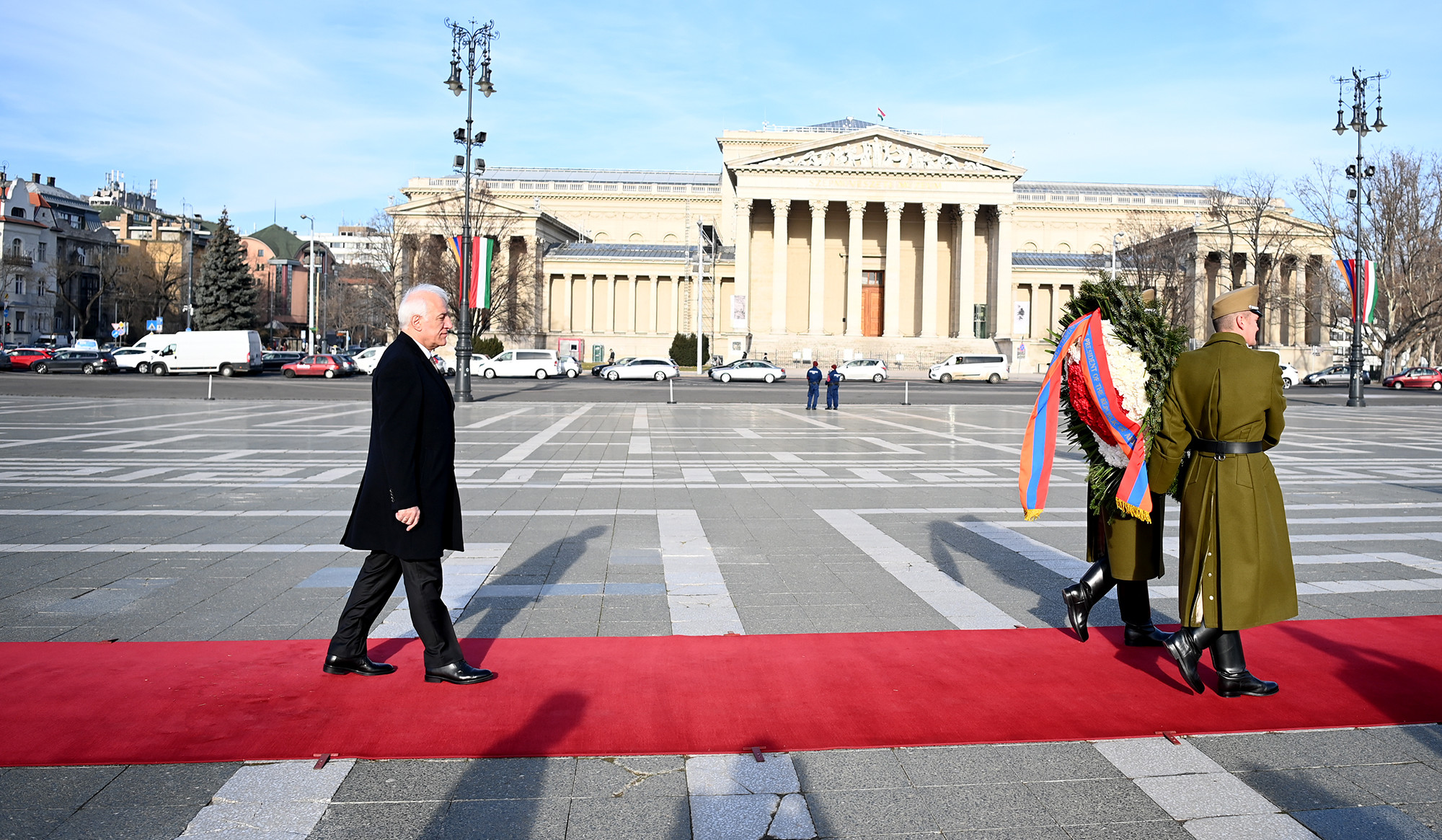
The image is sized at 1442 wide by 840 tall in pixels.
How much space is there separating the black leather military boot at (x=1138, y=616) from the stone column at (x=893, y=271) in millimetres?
69396

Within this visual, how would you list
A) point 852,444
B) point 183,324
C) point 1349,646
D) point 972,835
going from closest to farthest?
point 972,835 → point 1349,646 → point 852,444 → point 183,324

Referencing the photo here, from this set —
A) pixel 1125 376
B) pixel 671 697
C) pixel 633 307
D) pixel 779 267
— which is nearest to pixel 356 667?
pixel 671 697

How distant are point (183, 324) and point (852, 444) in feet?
292

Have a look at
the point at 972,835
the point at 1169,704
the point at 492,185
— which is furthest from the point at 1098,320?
the point at 492,185

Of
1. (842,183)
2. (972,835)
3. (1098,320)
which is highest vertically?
(842,183)

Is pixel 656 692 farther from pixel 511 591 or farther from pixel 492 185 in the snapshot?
pixel 492 185

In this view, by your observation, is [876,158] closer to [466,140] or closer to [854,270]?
[854,270]

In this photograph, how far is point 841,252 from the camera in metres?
81.5

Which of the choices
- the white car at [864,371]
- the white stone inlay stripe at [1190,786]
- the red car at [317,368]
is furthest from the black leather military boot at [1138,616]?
the white car at [864,371]

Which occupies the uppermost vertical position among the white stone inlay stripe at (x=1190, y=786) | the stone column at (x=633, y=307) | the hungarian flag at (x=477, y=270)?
the stone column at (x=633, y=307)

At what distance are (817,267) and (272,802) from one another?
237 ft

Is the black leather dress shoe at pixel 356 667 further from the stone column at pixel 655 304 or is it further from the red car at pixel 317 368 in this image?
the stone column at pixel 655 304

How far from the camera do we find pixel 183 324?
93.6 metres

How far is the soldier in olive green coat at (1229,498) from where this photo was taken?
4961 mm
